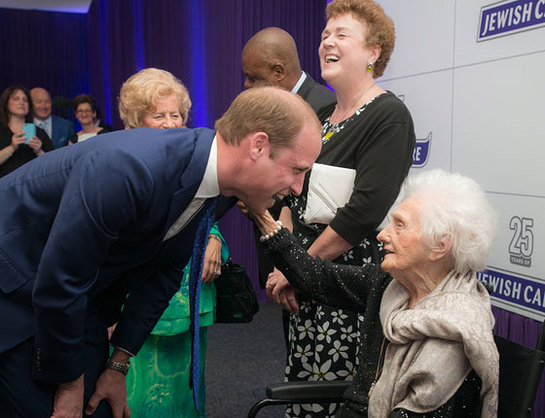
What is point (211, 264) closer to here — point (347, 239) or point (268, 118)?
point (347, 239)

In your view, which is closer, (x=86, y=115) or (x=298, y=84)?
(x=298, y=84)

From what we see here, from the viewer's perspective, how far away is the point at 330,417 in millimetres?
2170

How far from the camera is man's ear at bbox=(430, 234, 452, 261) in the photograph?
155cm

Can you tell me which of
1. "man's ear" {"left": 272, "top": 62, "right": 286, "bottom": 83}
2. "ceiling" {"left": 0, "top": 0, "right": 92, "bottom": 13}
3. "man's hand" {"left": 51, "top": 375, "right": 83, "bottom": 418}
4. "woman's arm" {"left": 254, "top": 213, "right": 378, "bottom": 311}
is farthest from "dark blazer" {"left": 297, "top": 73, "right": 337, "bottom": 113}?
"ceiling" {"left": 0, "top": 0, "right": 92, "bottom": 13}

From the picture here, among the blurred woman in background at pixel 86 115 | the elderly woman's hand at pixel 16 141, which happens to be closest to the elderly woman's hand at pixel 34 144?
the elderly woman's hand at pixel 16 141

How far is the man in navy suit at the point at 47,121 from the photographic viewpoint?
6.43 metres

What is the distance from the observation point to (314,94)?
2912 mm

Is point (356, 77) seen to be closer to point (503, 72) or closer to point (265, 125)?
point (503, 72)

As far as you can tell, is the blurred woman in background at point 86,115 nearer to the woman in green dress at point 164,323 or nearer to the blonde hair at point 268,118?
the woman in green dress at point 164,323

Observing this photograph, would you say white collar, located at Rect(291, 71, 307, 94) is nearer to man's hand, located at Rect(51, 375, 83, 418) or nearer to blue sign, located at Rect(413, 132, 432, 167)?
blue sign, located at Rect(413, 132, 432, 167)

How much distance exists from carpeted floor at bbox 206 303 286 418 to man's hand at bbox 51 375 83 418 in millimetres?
1931

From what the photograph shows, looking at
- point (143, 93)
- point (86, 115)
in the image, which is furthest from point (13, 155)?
point (143, 93)

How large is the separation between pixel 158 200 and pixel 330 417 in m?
1.23

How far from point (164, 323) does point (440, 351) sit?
1.17 meters
